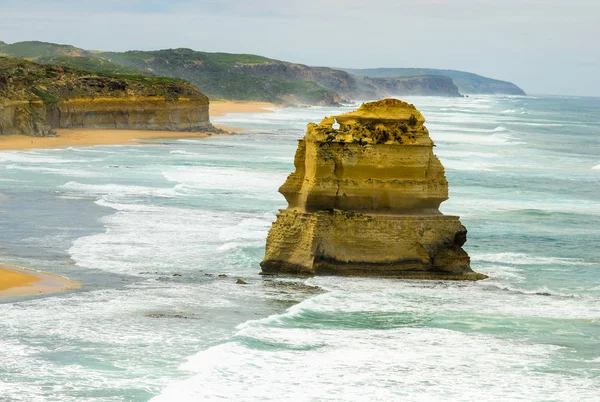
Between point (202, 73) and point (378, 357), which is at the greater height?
point (202, 73)

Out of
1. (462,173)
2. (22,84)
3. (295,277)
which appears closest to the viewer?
(295,277)

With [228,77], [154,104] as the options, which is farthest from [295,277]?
[228,77]

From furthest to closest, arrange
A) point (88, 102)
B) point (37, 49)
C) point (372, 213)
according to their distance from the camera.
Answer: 1. point (37, 49)
2. point (88, 102)
3. point (372, 213)

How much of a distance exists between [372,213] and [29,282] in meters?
6.68

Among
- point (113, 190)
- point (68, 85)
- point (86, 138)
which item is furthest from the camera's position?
point (68, 85)

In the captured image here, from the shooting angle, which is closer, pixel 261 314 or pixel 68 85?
pixel 261 314

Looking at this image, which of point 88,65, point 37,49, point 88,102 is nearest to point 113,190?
point 88,102

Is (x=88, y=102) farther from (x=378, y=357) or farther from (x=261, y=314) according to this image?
(x=378, y=357)

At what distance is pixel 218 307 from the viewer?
63.4 feet

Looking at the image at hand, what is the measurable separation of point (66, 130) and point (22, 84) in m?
4.90

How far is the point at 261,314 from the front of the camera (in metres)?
18.7

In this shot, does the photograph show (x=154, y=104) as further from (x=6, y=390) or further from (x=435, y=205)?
(x=6, y=390)

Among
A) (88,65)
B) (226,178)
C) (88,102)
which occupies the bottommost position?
(226,178)

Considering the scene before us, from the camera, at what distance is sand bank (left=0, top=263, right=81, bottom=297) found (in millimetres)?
20484
